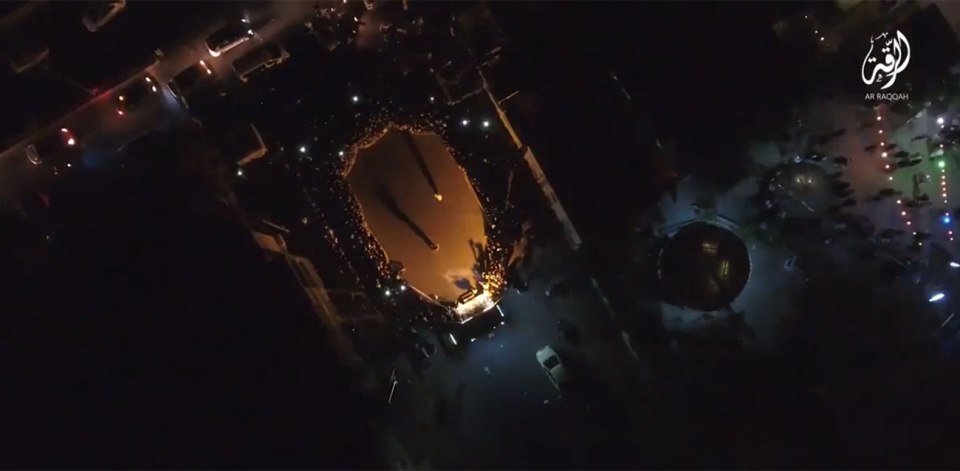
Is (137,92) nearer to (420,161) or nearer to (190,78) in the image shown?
(190,78)

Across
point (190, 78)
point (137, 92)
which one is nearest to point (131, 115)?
point (137, 92)

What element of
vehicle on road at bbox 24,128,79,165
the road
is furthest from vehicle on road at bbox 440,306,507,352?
vehicle on road at bbox 24,128,79,165

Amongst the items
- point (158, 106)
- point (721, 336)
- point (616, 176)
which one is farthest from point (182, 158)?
point (721, 336)

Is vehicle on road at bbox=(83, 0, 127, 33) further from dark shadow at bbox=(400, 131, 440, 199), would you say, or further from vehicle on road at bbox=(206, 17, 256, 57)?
dark shadow at bbox=(400, 131, 440, 199)

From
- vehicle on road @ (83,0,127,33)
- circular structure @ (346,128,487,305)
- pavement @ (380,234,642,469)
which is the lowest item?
pavement @ (380,234,642,469)

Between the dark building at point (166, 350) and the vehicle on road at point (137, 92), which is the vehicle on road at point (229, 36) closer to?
the vehicle on road at point (137, 92)

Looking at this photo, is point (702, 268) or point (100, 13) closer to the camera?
point (100, 13)
